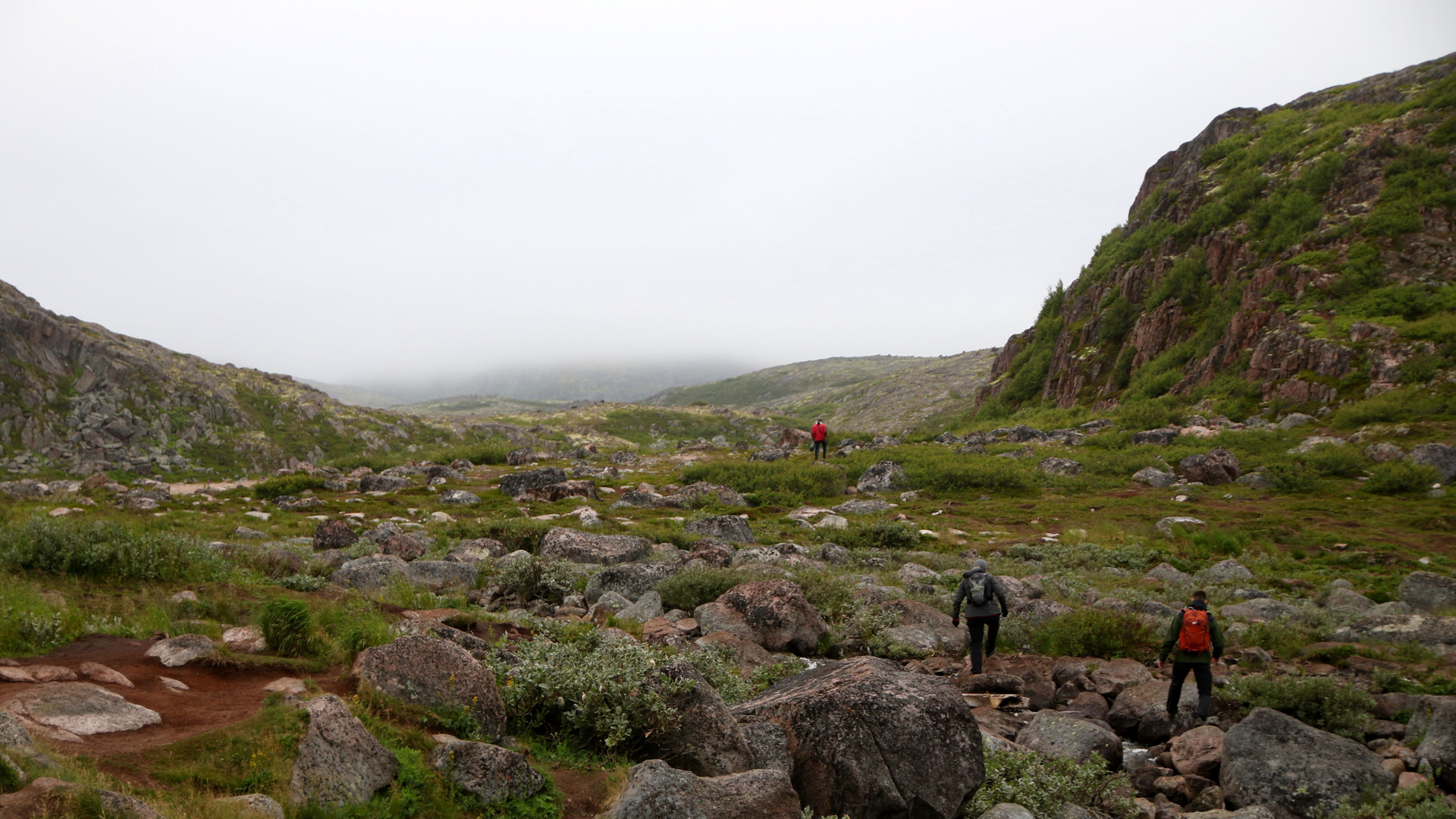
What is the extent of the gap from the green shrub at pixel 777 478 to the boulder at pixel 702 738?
24315 millimetres

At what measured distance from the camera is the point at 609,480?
117 ft

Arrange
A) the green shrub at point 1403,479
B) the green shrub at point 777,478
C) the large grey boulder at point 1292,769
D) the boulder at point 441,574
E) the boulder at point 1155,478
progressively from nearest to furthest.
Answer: the large grey boulder at point 1292,769 < the boulder at point 441,574 < the green shrub at point 1403,479 < the boulder at point 1155,478 < the green shrub at point 777,478

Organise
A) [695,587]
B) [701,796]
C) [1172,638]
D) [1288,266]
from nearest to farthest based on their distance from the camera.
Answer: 1. [701,796]
2. [1172,638]
3. [695,587]
4. [1288,266]

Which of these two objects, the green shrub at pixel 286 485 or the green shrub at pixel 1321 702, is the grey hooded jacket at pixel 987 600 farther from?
the green shrub at pixel 286 485

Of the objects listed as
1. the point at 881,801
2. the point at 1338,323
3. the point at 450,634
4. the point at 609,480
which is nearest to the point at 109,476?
→ the point at 609,480

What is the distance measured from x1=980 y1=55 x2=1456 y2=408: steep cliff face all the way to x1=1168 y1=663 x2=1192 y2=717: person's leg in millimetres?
30878

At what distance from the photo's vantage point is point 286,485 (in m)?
30.7

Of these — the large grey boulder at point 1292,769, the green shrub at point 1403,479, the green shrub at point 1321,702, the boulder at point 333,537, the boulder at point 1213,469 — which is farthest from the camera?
the boulder at point 1213,469

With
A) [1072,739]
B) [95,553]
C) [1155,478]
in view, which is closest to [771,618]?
[1072,739]

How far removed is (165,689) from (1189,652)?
493 inches

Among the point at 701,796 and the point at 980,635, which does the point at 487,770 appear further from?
the point at 980,635

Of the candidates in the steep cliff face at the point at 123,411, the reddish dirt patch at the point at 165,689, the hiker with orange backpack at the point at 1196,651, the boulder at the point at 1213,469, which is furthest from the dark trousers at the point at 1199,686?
the steep cliff face at the point at 123,411

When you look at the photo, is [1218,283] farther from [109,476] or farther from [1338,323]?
[109,476]

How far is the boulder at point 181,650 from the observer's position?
23.1ft
